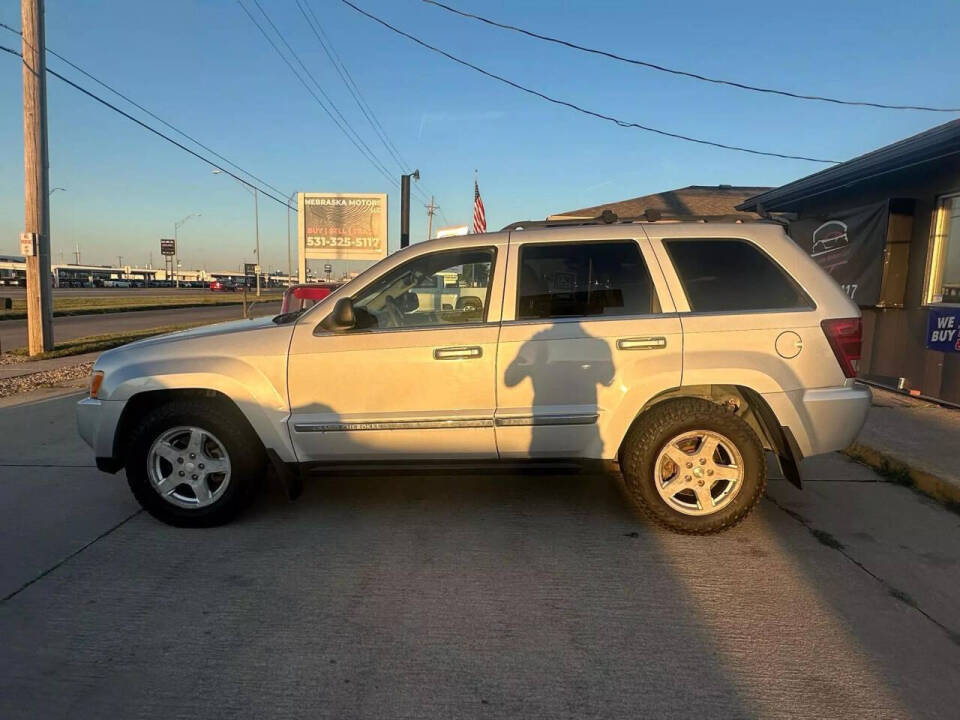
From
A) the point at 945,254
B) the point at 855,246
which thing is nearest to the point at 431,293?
the point at 945,254

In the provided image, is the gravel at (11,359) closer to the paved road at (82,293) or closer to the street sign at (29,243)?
the street sign at (29,243)

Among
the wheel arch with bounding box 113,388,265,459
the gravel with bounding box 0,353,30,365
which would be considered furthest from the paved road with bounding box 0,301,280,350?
the wheel arch with bounding box 113,388,265,459

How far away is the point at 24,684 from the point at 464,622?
6.07 feet

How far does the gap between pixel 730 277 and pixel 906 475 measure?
257 centimetres

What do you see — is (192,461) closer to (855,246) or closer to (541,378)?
(541,378)

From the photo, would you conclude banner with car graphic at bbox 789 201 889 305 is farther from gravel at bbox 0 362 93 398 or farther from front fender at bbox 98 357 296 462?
gravel at bbox 0 362 93 398

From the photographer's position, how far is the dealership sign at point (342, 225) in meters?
23.8

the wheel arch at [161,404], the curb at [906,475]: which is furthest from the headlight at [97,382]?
the curb at [906,475]

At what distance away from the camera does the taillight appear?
391 cm

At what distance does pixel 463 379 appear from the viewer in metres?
3.95

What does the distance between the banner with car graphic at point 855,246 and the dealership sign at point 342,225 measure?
55.8 feet

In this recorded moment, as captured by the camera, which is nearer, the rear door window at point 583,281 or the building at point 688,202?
the rear door window at point 583,281

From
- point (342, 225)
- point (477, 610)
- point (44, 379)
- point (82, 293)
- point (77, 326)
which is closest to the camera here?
point (477, 610)

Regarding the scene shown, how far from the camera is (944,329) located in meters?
7.44
